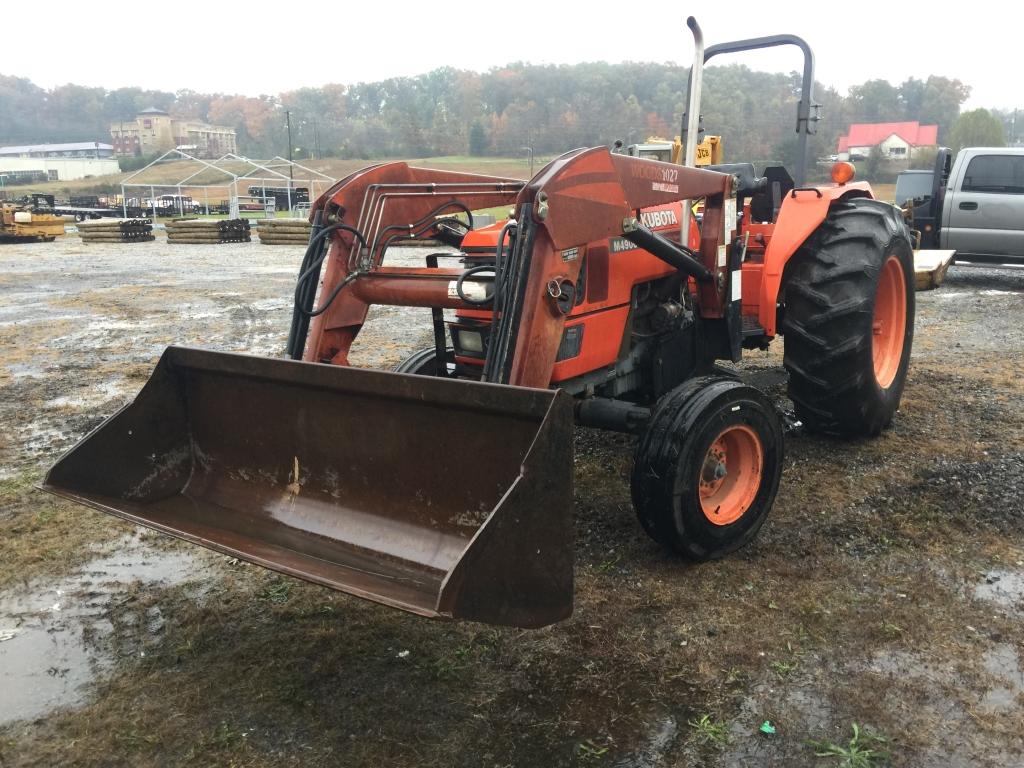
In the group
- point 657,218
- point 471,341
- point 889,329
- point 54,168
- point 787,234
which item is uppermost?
point 54,168

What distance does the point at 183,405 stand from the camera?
12.1 feet

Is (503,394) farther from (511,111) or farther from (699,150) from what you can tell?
(511,111)

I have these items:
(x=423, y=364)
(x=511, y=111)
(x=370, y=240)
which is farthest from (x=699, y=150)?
(x=511, y=111)

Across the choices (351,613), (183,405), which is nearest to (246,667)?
(351,613)

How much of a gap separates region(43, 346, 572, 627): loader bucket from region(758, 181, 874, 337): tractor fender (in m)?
2.33

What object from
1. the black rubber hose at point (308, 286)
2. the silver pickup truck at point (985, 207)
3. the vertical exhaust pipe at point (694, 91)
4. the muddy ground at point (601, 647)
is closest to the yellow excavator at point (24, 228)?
the muddy ground at point (601, 647)

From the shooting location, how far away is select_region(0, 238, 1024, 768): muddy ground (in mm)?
2543

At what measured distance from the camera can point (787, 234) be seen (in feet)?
15.3

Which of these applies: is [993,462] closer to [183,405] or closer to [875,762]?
[875,762]

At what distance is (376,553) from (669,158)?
484 cm

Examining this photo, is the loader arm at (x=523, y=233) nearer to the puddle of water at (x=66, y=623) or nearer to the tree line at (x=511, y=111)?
the puddle of water at (x=66, y=623)

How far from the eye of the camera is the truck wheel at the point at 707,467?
133 inches

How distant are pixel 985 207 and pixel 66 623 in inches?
481

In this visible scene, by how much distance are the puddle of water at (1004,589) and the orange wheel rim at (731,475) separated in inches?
38.2
